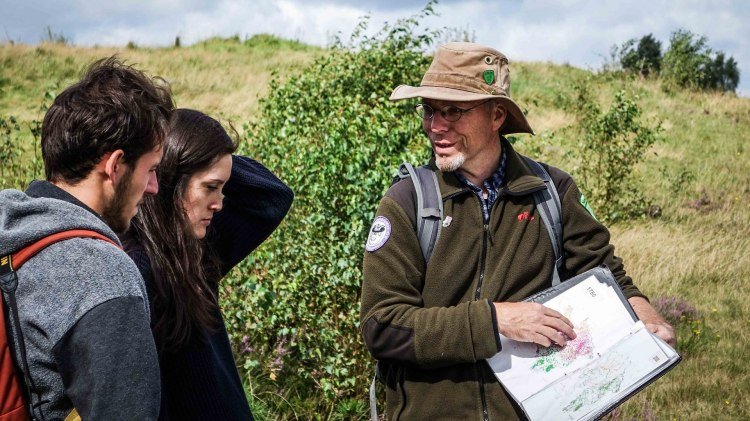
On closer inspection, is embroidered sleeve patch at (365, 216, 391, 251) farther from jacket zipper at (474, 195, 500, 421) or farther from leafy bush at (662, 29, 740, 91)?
leafy bush at (662, 29, 740, 91)

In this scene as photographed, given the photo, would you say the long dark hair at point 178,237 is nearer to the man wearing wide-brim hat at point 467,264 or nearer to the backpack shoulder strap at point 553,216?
the man wearing wide-brim hat at point 467,264

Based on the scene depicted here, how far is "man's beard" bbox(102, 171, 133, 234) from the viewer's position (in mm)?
1828

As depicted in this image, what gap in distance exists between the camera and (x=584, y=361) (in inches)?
107

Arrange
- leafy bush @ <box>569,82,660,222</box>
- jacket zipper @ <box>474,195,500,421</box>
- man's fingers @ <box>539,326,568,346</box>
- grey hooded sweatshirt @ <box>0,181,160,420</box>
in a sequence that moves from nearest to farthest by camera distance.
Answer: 1. grey hooded sweatshirt @ <box>0,181,160,420</box>
2. man's fingers @ <box>539,326,568,346</box>
3. jacket zipper @ <box>474,195,500,421</box>
4. leafy bush @ <box>569,82,660,222</box>

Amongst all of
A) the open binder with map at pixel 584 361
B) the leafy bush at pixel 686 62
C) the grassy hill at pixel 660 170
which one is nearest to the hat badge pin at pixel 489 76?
the open binder with map at pixel 584 361

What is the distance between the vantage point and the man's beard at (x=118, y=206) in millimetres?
1828

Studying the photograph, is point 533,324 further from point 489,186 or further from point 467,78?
point 467,78

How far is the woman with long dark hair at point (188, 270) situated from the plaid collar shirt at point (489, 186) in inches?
37.0

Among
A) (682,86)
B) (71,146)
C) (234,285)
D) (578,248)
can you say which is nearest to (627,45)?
(682,86)

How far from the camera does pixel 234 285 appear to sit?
18.1 ft

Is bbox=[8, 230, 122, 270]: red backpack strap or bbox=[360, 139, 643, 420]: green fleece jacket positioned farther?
bbox=[360, 139, 643, 420]: green fleece jacket

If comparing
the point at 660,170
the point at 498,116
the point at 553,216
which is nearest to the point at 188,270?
the point at 553,216

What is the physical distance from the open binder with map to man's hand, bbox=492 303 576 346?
0.05m

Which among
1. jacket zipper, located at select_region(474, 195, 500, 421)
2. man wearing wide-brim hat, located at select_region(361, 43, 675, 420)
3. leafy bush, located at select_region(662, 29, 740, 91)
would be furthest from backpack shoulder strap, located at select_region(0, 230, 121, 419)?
leafy bush, located at select_region(662, 29, 740, 91)
